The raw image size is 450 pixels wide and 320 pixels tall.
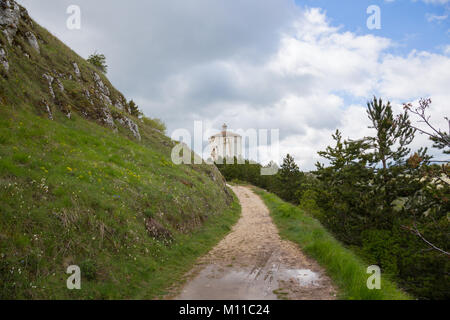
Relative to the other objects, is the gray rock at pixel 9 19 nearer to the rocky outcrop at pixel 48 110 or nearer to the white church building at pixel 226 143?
the rocky outcrop at pixel 48 110

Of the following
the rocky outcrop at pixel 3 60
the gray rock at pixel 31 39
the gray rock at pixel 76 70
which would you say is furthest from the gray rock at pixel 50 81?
the gray rock at pixel 76 70

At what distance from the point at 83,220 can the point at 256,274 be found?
18.7ft

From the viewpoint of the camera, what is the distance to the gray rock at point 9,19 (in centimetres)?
1733

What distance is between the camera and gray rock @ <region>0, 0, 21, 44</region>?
56.9ft

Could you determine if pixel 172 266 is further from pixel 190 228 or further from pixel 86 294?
pixel 190 228

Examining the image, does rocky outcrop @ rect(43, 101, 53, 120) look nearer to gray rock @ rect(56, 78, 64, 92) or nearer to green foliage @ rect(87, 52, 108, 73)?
gray rock @ rect(56, 78, 64, 92)

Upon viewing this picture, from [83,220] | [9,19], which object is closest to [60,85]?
[9,19]

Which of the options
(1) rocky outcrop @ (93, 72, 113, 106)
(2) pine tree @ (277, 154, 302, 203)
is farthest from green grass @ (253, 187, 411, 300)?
(2) pine tree @ (277, 154, 302, 203)

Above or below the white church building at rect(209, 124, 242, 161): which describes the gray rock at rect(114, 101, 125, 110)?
below

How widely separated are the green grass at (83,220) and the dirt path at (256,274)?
0.87 meters

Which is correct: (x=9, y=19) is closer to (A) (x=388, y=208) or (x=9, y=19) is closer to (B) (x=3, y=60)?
(B) (x=3, y=60)

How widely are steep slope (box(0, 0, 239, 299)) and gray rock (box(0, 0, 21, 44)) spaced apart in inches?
2.8
